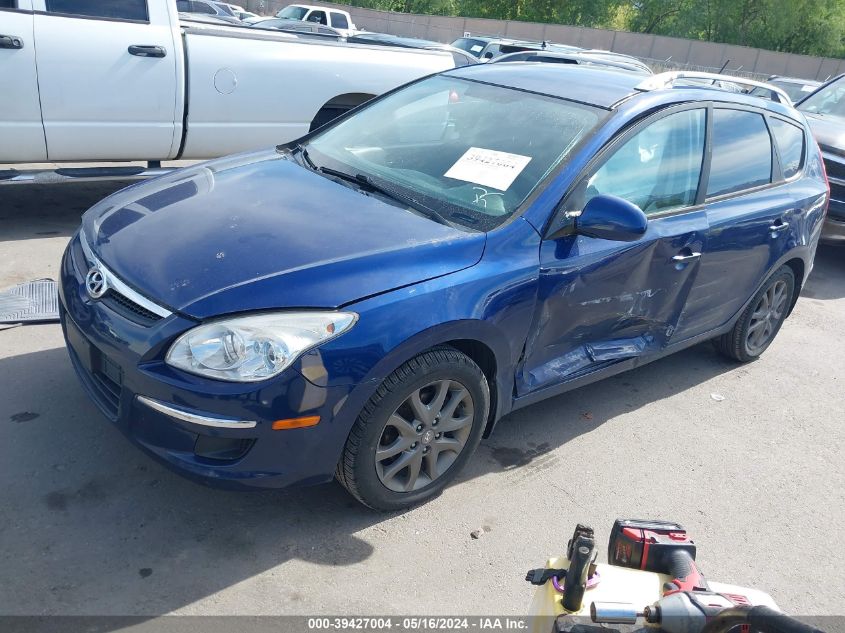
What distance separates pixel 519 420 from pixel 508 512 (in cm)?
82

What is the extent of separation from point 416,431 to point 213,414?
0.83 m

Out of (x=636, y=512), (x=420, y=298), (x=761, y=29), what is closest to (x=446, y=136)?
(x=420, y=298)

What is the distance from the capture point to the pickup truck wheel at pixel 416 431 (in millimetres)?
2982

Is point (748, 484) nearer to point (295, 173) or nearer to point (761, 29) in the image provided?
point (295, 173)

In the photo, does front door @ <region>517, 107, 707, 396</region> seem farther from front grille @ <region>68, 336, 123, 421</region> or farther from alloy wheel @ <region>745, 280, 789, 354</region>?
front grille @ <region>68, 336, 123, 421</region>

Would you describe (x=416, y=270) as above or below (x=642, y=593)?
above

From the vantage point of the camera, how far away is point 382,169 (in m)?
3.88

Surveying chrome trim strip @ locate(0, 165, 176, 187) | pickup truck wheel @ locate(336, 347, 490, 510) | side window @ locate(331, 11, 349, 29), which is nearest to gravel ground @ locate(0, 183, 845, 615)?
pickup truck wheel @ locate(336, 347, 490, 510)

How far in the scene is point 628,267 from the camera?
12.5ft

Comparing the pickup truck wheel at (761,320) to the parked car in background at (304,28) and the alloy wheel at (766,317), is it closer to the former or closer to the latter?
the alloy wheel at (766,317)

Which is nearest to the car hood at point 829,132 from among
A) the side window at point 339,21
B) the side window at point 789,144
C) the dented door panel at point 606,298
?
the side window at point 789,144

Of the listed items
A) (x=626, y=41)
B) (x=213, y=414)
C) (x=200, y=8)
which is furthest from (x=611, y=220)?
(x=626, y=41)

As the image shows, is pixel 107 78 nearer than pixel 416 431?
No

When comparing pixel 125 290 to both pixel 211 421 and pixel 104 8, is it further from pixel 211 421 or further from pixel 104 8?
pixel 104 8
